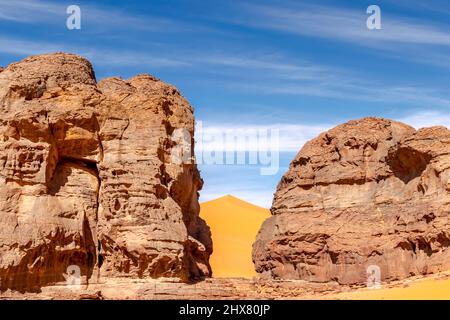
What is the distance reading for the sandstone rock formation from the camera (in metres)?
35.1

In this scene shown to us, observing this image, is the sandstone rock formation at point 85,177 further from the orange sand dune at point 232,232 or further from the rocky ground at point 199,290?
the orange sand dune at point 232,232

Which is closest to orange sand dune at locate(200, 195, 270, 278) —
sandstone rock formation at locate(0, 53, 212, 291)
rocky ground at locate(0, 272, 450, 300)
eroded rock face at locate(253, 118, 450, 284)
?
eroded rock face at locate(253, 118, 450, 284)

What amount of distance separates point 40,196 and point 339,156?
55.8 feet

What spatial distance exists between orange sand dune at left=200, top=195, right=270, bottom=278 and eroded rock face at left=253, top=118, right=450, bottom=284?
26.7 meters

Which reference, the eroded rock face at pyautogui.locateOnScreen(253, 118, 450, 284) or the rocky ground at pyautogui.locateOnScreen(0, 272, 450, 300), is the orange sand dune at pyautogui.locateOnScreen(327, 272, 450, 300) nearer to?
the rocky ground at pyautogui.locateOnScreen(0, 272, 450, 300)

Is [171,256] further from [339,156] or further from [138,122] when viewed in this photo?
[339,156]

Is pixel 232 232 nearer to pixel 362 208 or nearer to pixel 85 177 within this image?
pixel 362 208

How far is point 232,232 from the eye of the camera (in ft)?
325

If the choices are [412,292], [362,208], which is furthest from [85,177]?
[412,292]

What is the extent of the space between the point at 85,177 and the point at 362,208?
48.1ft

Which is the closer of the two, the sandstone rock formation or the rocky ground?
the rocky ground

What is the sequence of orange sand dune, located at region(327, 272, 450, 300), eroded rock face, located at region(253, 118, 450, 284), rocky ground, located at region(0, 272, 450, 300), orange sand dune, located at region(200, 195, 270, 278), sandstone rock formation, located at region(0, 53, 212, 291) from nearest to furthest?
1. orange sand dune, located at region(327, 272, 450, 300)
2. rocky ground, located at region(0, 272, 450, 300)
3. sandstone rock formation, located at region(0, 53, 212, 291)
4. eroded rock face, located at region(253, 118, 450, 284)
5. orange sand dune, located at region(200, 195, 270, 278)

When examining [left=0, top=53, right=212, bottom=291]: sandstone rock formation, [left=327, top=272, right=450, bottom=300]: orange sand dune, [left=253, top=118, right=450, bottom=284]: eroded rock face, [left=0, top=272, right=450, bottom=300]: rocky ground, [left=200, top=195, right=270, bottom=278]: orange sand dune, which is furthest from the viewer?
[left=200, top=195, right=270, bottom=278]: orange sand dune

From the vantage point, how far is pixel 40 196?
3572 centimetres
